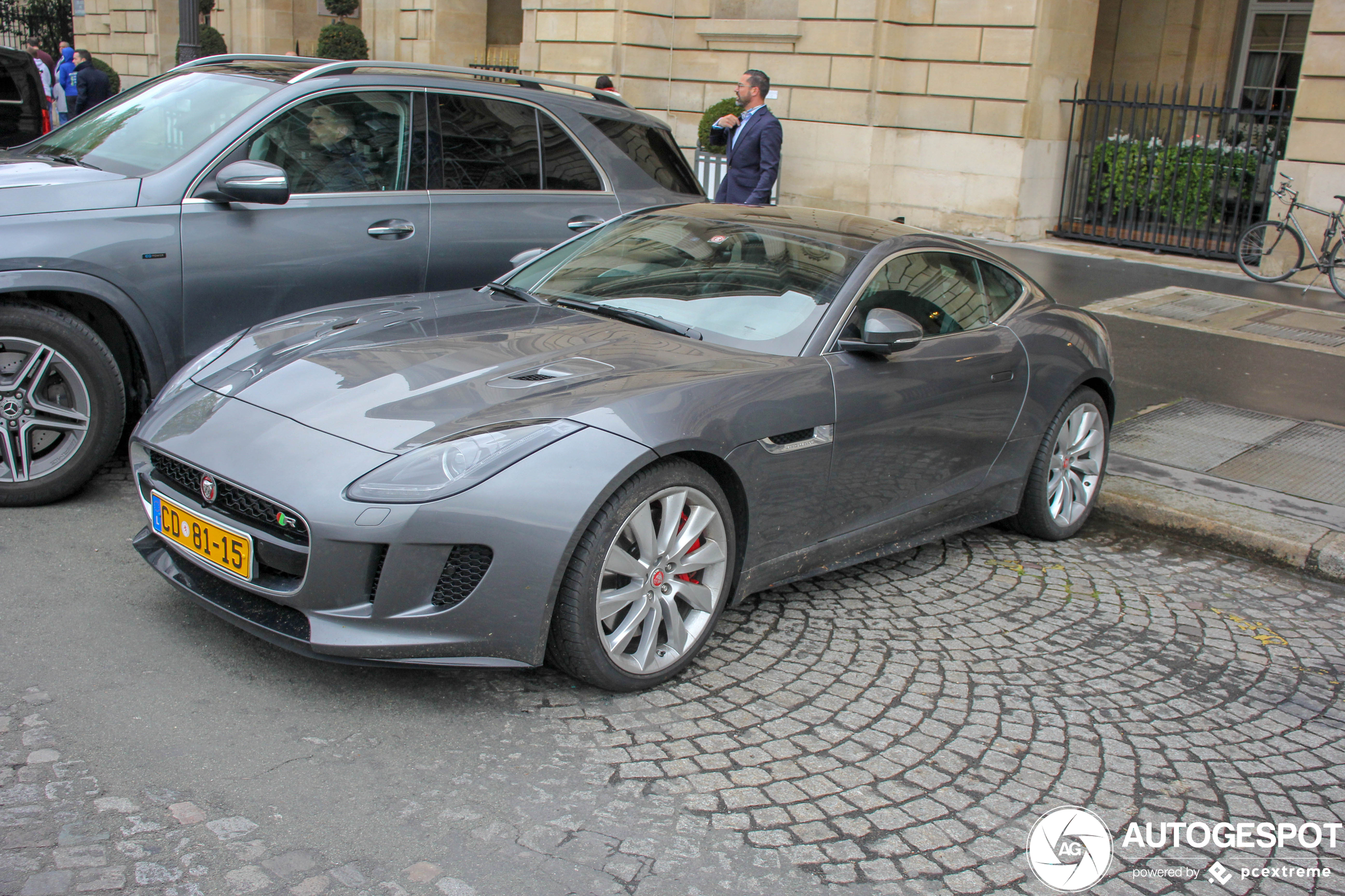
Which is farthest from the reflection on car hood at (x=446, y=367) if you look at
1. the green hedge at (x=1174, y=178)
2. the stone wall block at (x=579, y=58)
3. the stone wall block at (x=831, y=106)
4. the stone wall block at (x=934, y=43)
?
the stone wall block at (x=579, y=58)

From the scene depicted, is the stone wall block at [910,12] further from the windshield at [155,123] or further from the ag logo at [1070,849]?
the ag logo at [1070,849]

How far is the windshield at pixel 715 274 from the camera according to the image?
430cm

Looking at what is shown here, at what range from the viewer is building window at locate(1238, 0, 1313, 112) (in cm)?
1709

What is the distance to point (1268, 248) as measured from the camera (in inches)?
Result: 498

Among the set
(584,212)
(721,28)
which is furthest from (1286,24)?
(584,212)

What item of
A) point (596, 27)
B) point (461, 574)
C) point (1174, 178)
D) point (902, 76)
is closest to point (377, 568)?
point (461, 574)

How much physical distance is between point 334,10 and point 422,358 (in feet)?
69.9

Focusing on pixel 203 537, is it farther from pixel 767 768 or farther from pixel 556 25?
pixel 556 25

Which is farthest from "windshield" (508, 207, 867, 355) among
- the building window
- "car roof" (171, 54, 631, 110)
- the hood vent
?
the building window

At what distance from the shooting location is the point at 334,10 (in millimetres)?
Answer: 22750

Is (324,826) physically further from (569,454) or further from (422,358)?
(422,358)

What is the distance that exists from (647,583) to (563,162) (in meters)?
3.43

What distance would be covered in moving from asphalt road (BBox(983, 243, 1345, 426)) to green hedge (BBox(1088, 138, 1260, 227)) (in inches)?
80.5

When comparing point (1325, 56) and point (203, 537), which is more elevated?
point (1325, 56)
